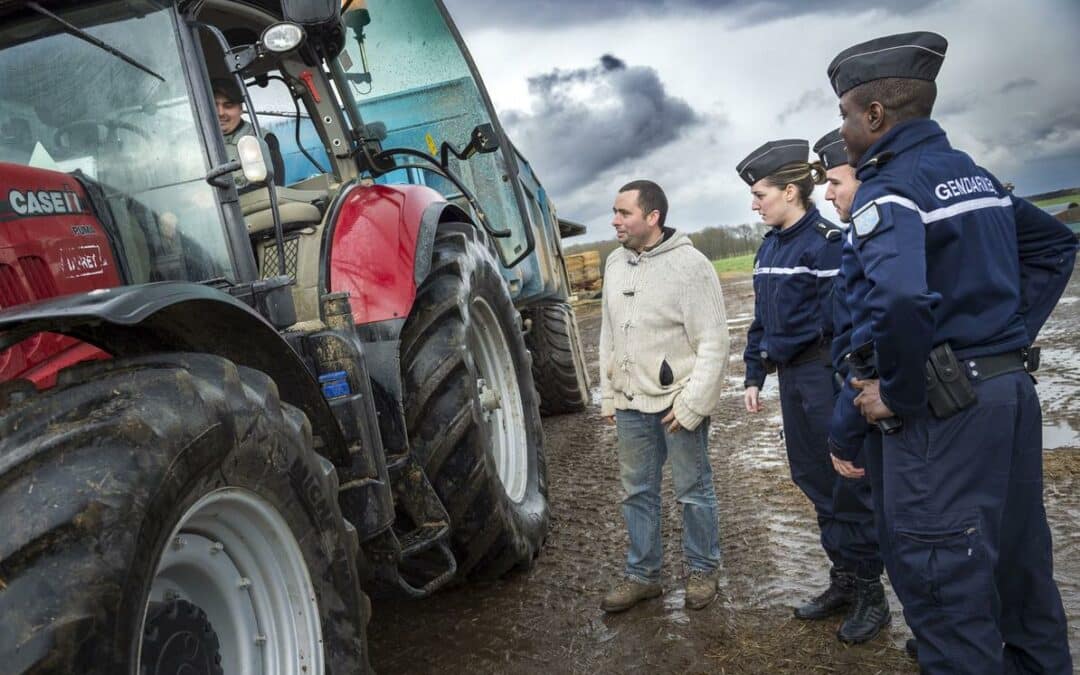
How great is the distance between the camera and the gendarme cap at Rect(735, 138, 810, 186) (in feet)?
11.8

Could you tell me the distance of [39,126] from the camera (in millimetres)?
2777

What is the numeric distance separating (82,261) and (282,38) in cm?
95

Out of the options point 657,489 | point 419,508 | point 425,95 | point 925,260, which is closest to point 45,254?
point 419,508

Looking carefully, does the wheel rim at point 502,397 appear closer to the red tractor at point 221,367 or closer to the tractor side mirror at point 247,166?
the red tractor at point 221,367

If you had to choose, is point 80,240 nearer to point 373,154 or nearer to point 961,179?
point 373,154

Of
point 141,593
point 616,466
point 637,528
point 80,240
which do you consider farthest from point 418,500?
point 616,466

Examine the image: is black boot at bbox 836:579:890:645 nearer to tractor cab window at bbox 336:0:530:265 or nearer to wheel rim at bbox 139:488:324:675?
wheel rim at bbox 139:488:324:675

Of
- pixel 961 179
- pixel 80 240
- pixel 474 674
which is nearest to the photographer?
pixel 961 179

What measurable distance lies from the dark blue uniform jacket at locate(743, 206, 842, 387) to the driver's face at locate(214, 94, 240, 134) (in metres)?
2.07

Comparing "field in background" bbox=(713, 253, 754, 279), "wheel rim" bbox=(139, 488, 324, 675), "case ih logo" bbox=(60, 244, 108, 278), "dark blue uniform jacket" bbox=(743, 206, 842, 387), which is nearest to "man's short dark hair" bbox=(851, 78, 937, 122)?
"dark blue uniform jacket" bbox=(743, 206, 842, 387)

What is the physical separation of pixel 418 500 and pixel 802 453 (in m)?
1.47

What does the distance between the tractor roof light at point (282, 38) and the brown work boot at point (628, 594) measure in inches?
93.1

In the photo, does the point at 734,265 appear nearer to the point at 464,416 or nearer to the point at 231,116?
the point at 464,416

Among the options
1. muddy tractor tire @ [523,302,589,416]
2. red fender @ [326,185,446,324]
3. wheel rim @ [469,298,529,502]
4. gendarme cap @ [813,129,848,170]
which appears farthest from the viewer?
muddy tractor tire @ [523,302,589,416]
